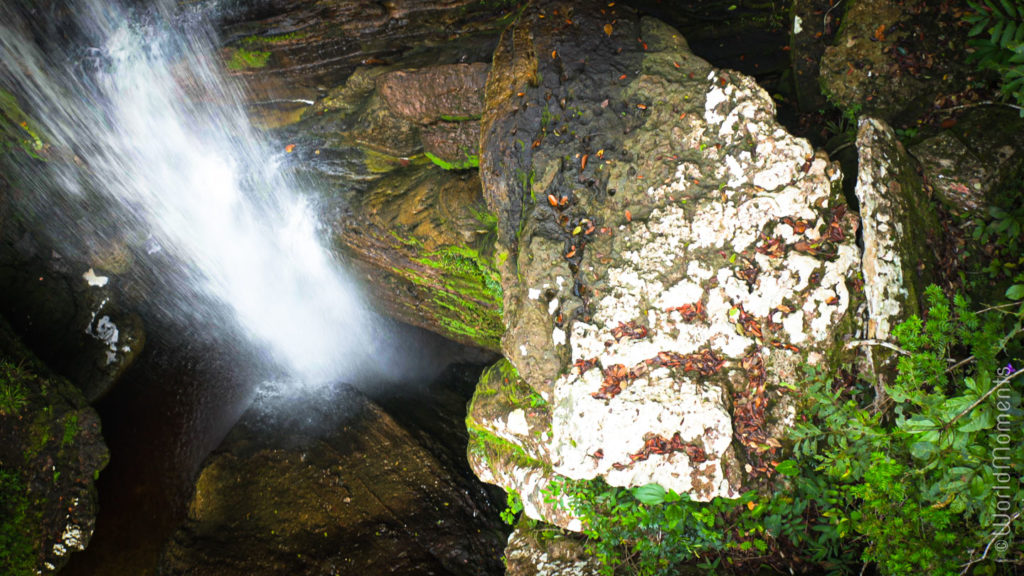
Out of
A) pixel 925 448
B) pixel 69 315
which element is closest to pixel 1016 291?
pixel 925 448

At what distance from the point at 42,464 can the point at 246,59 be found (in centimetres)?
538

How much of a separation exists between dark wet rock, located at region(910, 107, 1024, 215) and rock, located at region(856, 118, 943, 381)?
7.1 inches

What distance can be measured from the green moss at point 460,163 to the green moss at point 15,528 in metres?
5.95

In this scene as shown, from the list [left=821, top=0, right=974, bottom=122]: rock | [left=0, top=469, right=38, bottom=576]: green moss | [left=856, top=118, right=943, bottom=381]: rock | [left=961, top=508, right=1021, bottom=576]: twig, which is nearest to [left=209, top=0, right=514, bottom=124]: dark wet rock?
[left=821, top=0, right=974, bottom=122]: rock

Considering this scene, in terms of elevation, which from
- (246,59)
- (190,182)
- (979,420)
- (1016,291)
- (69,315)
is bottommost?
(979,420)

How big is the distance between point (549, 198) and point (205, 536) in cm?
562

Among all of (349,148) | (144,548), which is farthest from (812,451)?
(144,548)

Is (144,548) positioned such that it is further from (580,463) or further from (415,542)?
(580,463)

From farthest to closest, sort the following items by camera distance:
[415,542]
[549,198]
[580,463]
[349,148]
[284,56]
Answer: [349,148] < [284,56] < [415,542] < [549,198] < [580,463]

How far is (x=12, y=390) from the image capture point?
560 cm

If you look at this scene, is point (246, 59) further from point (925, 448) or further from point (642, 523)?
point (925, 448)

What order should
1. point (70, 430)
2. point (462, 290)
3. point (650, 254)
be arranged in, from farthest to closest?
point (462, 290) < point (70, 430) < point (650, 254)

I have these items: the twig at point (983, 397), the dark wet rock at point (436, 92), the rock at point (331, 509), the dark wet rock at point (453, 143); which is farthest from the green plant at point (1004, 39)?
the rock at point (331, 509)

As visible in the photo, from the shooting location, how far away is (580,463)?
3.52m
